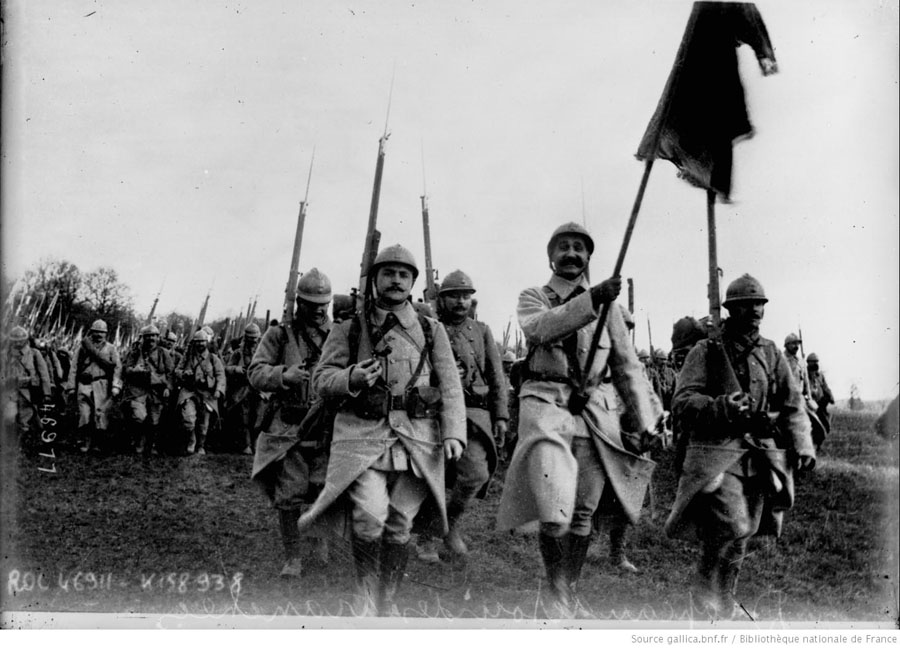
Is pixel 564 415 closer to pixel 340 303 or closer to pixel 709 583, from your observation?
pixel 709 583

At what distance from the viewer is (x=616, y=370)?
17.0ft

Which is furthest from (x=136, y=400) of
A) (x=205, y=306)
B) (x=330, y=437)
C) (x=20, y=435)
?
(x=330, y=437)

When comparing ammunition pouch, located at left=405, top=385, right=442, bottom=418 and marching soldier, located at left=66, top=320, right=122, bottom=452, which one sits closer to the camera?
ammunition pouch, located at left=405, top=385, right=442, bottom=418

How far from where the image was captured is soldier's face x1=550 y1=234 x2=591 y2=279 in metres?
5.26

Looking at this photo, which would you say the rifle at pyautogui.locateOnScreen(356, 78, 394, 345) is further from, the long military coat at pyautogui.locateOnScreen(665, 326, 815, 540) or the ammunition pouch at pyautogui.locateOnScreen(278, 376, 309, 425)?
the long military coat at pyautogui.locateOnScreen(665, 326, 815, 540)

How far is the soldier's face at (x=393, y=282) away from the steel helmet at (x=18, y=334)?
2.81m

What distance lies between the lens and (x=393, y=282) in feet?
16.6

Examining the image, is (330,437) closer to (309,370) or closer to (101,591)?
(309,370)

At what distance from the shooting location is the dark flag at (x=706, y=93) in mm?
5219

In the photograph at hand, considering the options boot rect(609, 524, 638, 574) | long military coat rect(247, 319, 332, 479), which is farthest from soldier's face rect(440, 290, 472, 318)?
boot rect(609, 524, 638, 574)

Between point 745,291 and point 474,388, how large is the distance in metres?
2.39

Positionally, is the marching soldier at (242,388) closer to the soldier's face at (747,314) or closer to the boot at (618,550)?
the boot at (618,550)

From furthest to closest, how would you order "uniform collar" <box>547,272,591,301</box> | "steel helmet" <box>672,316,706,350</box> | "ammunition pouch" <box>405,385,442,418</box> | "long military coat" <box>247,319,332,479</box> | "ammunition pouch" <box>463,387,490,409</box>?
1. "ammunition pouch" <box>463,387,490,409</box>
2. "steel helmet" <box>672,316,706,350</box>
3. "long military coat" <box>247,319,332,479</box>
4. "uniform collar" <box>547,272,591,301</box>
5. "ammunition pouch" <box>405,385,442,418</box>

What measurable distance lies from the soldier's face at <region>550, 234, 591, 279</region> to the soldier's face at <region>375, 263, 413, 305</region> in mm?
1011
